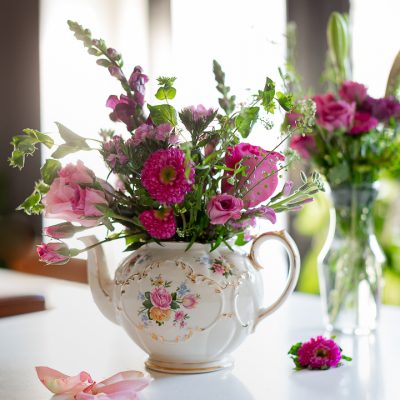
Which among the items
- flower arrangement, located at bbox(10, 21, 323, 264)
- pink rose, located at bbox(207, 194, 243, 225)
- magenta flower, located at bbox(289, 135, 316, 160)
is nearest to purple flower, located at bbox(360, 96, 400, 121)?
magenta flower, located at bbox(289, 135, 316, 160)

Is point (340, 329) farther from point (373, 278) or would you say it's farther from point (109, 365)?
point (109, 365)

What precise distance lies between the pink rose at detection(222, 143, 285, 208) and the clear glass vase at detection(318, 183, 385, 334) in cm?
40

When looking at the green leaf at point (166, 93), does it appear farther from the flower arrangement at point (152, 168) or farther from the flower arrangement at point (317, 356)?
the flower arrangement at point (317, 356)

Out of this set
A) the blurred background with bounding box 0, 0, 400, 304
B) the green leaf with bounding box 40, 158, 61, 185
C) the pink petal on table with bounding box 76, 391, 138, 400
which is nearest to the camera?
the pink petal on table with bounding box 76, 391, 138, 400

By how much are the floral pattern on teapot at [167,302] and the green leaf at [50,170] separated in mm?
180

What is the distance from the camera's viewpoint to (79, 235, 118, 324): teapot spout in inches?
38.5

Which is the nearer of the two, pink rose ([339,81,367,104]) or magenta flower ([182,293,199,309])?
magenta flower ([182,293,199,309])

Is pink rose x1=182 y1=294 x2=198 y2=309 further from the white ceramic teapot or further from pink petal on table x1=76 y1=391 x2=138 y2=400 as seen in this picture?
pink petal on table x1=76 y1=391 x2=138 y2=400

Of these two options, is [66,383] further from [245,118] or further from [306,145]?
[306,145]

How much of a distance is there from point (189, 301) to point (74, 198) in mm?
189

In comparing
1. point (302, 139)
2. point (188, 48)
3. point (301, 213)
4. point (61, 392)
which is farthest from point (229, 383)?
point (188, 48)

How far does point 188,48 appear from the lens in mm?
3250

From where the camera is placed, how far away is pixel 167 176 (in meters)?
0.81

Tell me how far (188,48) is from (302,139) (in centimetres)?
208
